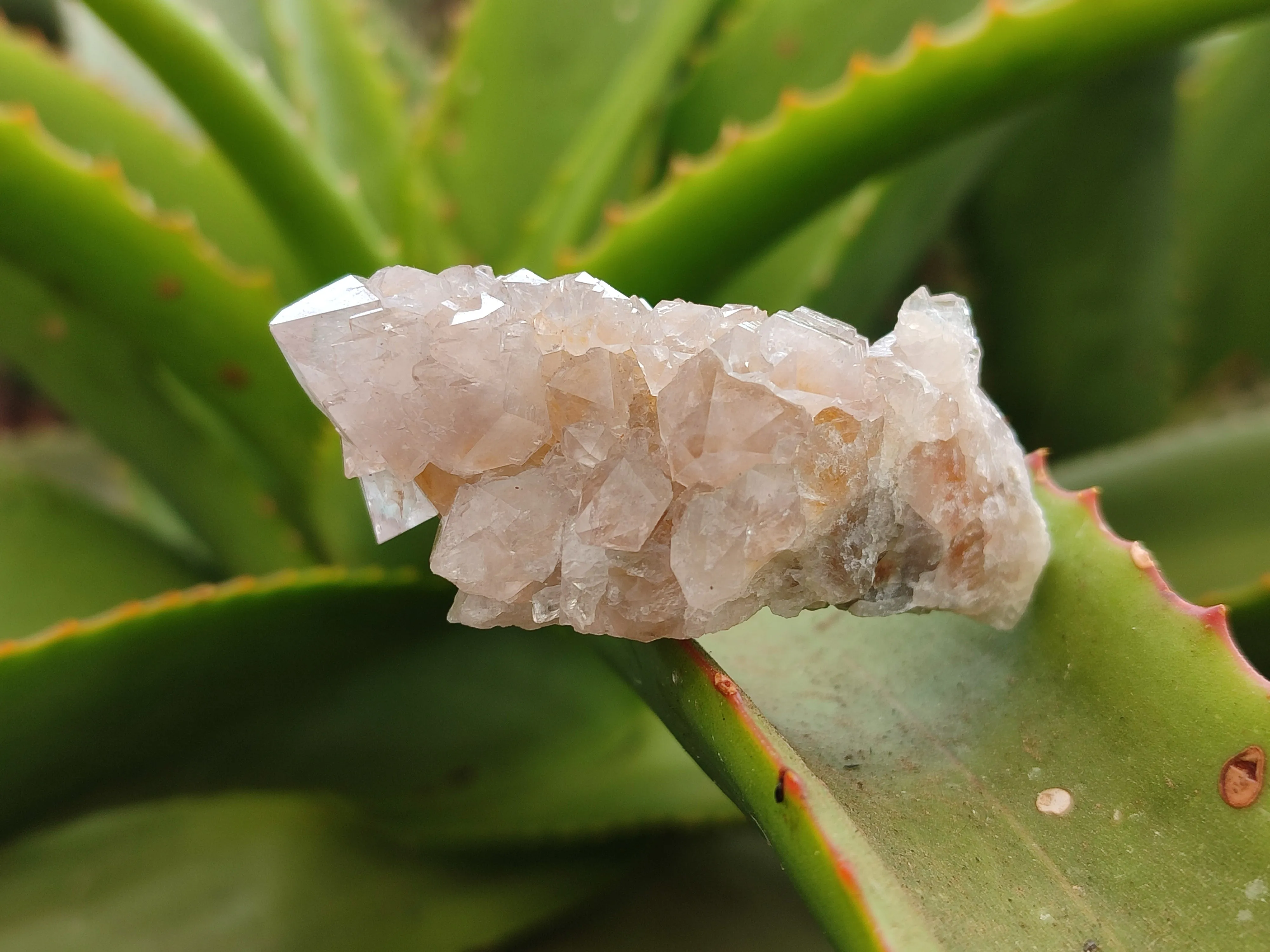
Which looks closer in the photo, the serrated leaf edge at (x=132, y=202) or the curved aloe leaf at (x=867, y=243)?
the serrated leaf edge at (x=132, y=202)

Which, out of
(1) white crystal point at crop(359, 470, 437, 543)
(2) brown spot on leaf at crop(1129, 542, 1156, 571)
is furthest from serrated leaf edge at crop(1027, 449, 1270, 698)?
(1) white crystal point at crop(359, 470, 437, 543)

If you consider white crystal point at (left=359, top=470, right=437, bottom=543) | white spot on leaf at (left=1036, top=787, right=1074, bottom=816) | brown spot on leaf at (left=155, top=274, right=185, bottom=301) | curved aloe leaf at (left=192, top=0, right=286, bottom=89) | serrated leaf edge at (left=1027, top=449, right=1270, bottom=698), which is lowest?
white spot on leaf at (left=1036, top=787, right=1074, bottom=816)

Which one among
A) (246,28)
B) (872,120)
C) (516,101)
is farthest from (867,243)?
(246,28)

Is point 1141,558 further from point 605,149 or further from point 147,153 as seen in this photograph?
point 147,153

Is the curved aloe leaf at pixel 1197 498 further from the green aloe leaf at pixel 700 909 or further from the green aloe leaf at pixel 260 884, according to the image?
the green aloe leaf at pixel 260 884

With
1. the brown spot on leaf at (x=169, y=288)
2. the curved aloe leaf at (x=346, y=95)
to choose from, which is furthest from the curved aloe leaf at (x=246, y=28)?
the brown spot on leaf at (x=169, y=288)

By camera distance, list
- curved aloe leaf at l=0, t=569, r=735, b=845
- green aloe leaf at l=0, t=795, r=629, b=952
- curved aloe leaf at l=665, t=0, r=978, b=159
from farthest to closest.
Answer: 1. curved aloe leaf at l=665, t=0, r=978, b=159
2. green aloe leaf at l=0, t=795, r=629, b=952
3. curved aloe leaf at l=0, t=569, r=735, b=845

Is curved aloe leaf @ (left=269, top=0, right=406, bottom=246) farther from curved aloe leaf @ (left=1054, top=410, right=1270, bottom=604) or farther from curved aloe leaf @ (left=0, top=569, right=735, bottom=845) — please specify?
curved aloe leaf @ (left=1054, top=410, right=1270, bottom=604)
